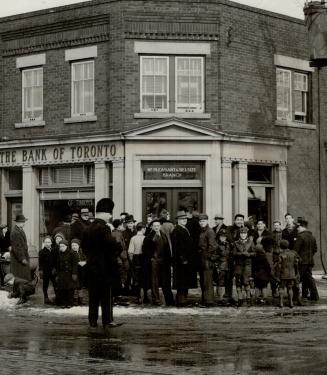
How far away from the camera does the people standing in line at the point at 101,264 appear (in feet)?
44.6

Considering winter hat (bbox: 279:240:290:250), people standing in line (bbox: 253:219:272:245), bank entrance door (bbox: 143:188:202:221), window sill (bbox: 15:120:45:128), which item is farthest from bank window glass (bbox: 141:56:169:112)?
winter hat (bbox: 279:240:290:250)

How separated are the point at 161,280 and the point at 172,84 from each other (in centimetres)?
885

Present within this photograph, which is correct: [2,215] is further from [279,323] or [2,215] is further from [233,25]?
[279,323]

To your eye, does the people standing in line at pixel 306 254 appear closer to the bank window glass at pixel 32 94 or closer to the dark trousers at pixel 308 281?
the dark trousers at pixel 308 281

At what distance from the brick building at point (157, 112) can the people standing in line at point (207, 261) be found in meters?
6.95

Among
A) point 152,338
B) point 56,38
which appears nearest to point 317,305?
point 152,338

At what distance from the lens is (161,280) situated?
60.3 ft

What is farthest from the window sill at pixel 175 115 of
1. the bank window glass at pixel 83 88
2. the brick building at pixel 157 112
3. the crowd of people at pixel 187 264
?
the crowd of people at pixel 187 264

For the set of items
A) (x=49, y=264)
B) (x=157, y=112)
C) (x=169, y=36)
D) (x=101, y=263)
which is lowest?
(x=49, y=264)

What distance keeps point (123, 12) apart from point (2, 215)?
7.54m

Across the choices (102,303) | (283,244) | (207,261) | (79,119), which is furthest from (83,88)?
(102,303)

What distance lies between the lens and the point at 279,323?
14.9m

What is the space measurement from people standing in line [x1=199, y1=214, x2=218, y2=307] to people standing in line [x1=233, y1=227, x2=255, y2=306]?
1.56ft

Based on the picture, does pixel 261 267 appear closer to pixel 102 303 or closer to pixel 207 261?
pixel 207 261
